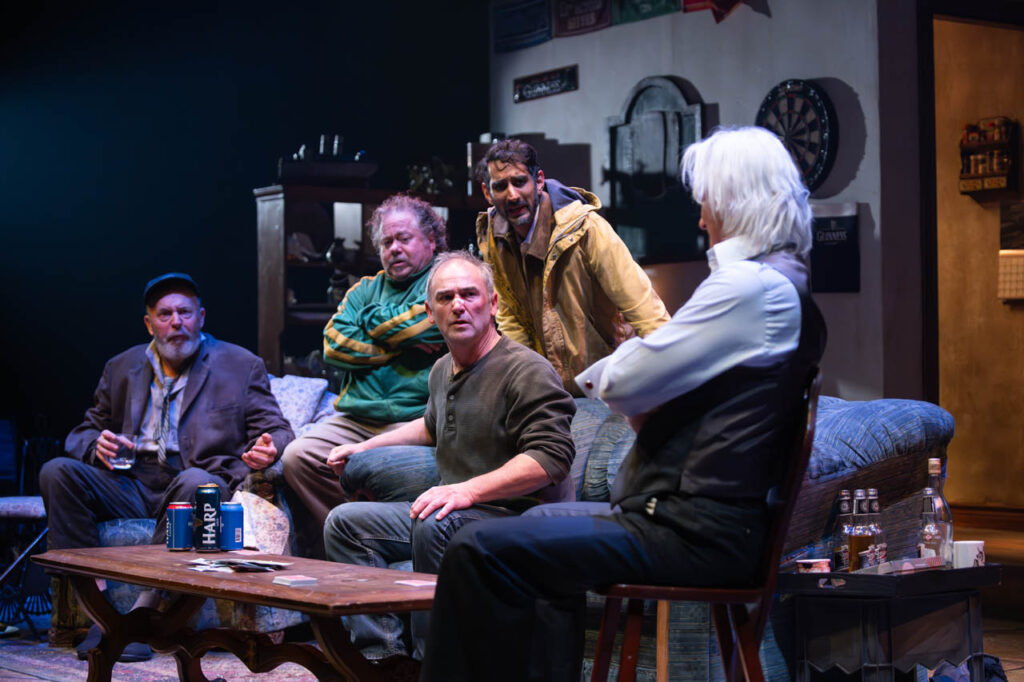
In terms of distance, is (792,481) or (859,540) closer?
(792,481)

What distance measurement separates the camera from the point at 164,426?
492 centimetres

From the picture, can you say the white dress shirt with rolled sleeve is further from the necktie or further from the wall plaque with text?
the wall plaque with text

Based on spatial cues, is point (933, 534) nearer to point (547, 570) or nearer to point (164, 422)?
point (547, 570)

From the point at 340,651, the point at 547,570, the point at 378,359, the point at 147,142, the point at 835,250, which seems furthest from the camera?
the point at 147,142

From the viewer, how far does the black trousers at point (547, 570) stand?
2303 mm

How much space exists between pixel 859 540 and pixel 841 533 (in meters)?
0.18

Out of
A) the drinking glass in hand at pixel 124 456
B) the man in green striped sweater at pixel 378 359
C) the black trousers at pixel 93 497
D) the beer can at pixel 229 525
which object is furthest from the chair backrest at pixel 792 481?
the drinking glass in hand at pixel 124 456

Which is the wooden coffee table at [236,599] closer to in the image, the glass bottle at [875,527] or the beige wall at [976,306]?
the glass bottle at [875,527]

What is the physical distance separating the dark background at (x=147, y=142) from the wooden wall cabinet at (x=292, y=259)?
14.6 inches

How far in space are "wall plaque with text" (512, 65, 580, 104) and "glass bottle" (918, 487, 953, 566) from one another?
16.7 ft

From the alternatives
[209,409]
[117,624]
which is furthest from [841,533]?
[209,409]

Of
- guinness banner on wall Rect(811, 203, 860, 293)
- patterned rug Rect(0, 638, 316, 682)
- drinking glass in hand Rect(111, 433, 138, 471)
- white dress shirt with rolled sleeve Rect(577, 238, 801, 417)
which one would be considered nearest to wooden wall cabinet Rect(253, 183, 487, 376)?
drinking glass in hand Rect(111, 433, 138, 471)

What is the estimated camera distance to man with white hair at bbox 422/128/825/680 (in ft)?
7.57

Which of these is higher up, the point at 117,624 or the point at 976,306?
the point at 976,306
